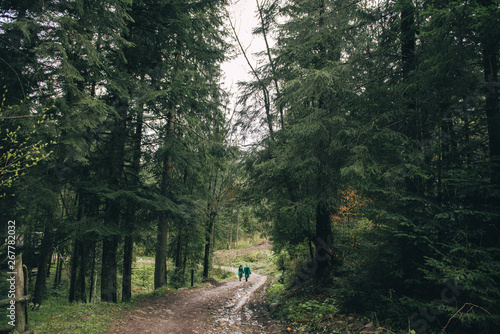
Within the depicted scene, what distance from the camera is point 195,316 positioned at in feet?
26.4

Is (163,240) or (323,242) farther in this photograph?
(163,240)

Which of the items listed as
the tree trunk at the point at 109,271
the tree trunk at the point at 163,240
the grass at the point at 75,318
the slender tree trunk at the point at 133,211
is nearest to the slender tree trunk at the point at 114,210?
the tree trunk at the point at 109,271

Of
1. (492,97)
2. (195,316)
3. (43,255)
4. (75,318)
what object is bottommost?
(195,316)

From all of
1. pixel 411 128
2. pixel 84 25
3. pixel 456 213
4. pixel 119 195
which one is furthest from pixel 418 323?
pixel 84 25

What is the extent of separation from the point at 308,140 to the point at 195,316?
6848mm

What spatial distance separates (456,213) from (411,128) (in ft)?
7.60

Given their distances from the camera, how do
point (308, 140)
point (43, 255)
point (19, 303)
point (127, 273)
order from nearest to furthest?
point (19, 303), point (43, 255), point (308, 140), point (127, 273)

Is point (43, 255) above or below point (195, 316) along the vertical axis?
above

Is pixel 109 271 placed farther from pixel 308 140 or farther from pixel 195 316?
pixel 308 140

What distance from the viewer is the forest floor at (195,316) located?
6582mm

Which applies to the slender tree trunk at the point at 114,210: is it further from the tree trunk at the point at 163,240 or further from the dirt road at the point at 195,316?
the tree trunk at the point at 163,240

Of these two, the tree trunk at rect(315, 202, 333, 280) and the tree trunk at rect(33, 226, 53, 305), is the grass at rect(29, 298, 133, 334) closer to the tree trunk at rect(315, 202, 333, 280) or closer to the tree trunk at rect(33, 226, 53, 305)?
the tree trunk at rect(33, 226, 53, 305)

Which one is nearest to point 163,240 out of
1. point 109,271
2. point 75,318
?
point 109,271

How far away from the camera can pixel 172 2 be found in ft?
29.0
